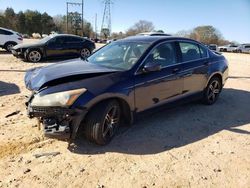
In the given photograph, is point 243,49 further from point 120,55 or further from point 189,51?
point 120,55

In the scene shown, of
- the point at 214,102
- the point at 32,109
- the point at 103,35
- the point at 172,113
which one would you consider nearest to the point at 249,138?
the point at 172,113

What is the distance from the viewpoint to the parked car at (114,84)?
13.6 ft

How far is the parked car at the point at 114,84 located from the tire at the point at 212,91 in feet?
0.65

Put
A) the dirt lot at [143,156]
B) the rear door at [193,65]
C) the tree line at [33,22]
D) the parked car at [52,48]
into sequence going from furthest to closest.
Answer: the tree line at [33,22] < the parked car at [52,48] < the rear door at [193,65] < the dirt lot at [143,156]

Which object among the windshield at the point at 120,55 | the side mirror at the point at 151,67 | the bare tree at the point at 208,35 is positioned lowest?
the side mirror at the point at 151,67

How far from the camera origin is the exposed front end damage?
13.4 feet

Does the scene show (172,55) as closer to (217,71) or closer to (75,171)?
(217,71)

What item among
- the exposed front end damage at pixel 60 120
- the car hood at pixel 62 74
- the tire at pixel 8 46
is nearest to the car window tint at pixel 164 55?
the car hood at pixel 62 74

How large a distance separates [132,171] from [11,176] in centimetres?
147

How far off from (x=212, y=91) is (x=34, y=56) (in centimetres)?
991

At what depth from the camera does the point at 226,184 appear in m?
3.72

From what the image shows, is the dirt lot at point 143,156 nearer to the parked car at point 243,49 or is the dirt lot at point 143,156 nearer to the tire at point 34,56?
the tire at point 34,56

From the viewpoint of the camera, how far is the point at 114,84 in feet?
15.0

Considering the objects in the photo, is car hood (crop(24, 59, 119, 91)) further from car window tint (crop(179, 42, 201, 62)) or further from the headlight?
car window tint (crop(179, 42, 201, 62))
